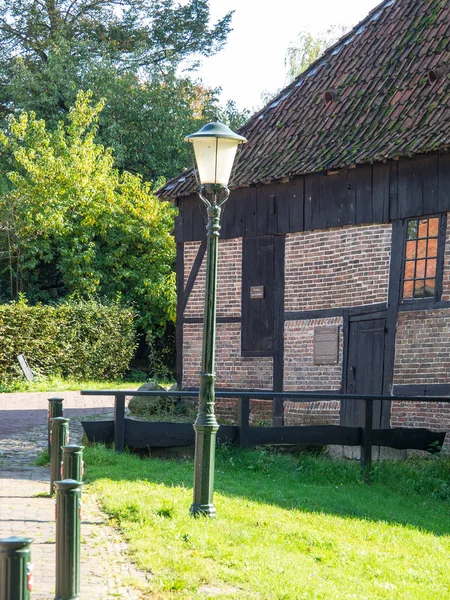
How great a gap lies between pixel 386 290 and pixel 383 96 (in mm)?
3381

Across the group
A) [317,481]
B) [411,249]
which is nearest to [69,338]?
[411,249]

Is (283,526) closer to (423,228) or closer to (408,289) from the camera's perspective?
(408,289)

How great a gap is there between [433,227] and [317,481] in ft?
14.3

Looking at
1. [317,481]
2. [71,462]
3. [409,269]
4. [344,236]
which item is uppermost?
[344,236]

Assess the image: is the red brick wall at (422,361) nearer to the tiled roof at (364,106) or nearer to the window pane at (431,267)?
the window pane at (431,267)

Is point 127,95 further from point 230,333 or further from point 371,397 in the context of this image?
point 371,397

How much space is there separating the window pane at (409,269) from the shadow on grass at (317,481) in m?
2.80

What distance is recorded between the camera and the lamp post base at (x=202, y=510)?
27.3ft

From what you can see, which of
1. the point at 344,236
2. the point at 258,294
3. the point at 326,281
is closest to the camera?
the point at 344,236

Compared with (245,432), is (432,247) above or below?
above

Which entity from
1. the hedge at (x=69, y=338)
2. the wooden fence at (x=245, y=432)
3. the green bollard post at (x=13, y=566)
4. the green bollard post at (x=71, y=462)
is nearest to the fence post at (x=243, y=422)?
the wooden fence at (x=245, y=432)

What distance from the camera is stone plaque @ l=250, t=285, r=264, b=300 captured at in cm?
1675

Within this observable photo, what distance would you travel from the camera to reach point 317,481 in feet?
39.9

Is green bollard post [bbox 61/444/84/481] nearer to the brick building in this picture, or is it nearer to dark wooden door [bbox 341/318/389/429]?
the brick building
